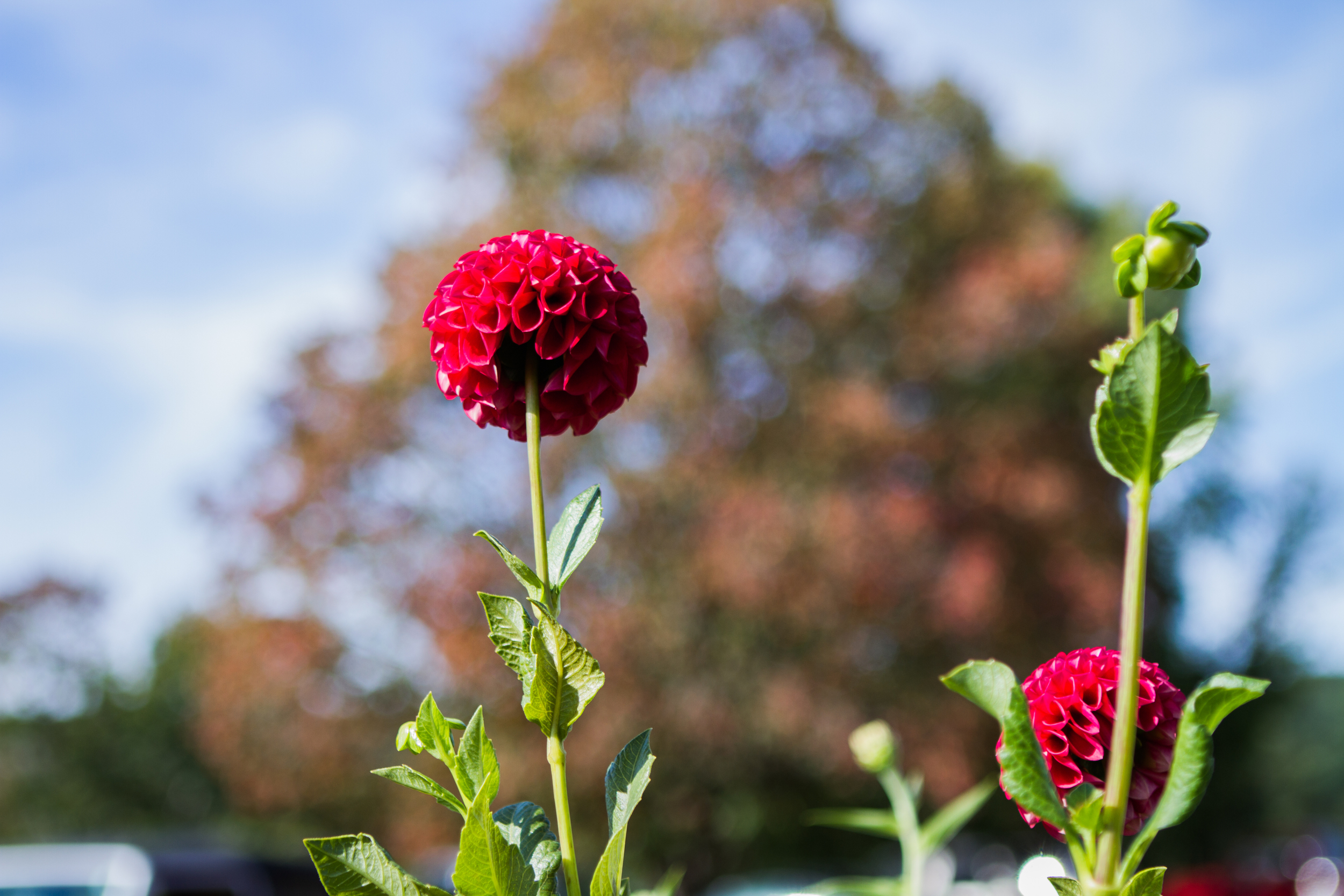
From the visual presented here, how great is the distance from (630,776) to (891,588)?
6.95m

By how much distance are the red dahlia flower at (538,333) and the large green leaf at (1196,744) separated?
0.37m

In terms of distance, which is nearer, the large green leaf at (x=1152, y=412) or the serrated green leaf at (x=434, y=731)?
the large green leaf at (x=1152, y=412)

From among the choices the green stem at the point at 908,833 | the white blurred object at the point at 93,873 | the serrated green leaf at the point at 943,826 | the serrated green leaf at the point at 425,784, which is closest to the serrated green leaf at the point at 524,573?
the serrated green leaf at the point at 425,784

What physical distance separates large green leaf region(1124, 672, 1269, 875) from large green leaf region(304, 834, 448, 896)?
34 centimetres

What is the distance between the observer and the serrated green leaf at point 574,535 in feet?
1.93

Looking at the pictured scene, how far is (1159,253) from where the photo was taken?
505 mm

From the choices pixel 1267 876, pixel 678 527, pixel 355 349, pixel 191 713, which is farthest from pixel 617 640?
pixel 191 713

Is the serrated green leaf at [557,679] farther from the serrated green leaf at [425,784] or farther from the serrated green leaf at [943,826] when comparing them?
the serrated green leaf at [943,826]

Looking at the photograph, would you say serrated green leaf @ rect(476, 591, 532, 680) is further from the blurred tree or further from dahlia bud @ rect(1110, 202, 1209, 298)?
the blurred tree

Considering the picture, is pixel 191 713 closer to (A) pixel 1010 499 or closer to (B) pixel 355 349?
(B) pixel 355 349

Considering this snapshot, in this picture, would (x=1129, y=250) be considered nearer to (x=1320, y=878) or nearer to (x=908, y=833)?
(x=908, y=833)

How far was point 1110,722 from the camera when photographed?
635 mm

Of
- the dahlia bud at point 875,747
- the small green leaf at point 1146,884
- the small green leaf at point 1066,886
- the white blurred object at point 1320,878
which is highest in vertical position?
the white blurred object at point 1320,878

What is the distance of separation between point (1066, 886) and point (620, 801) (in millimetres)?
237
